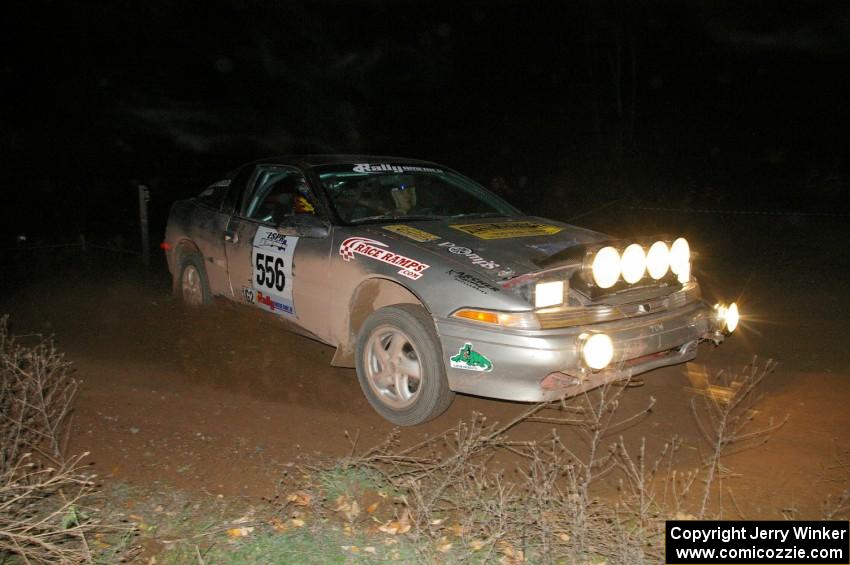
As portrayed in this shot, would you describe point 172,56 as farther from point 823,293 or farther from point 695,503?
point 695,503

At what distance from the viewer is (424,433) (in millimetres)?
4387

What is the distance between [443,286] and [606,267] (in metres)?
0.89

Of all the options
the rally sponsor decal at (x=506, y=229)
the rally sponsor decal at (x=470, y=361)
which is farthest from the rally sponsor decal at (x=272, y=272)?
the rally sponsor decal at (x=470, y=361)

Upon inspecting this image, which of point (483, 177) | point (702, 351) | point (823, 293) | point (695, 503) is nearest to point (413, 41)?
point (483, 177)

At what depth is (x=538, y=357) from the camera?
3891 mm

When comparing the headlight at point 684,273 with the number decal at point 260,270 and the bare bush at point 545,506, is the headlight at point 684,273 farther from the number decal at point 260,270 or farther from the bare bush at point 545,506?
the number decal at point 260,270

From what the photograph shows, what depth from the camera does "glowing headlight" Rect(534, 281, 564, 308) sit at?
4023 millimetres

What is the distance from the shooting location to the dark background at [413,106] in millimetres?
18203

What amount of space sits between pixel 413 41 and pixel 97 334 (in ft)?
75.0

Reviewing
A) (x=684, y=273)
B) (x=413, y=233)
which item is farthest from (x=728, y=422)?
(x=413, y=233)

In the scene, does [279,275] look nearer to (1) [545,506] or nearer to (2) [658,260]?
(2) [658,260]

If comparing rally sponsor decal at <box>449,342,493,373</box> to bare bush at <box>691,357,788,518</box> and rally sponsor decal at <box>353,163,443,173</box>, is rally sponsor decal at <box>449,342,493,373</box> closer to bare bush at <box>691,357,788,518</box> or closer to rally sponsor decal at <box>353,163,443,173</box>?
bare bush at <box>691,357,788,518</box>

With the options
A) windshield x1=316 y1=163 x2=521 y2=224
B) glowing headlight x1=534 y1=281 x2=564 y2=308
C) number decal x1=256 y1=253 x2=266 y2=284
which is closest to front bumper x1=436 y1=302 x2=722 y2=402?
glowing headlight x1=534 y1=281 x2=564 y2=308

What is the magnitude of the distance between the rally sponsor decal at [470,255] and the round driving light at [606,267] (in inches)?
21.3
